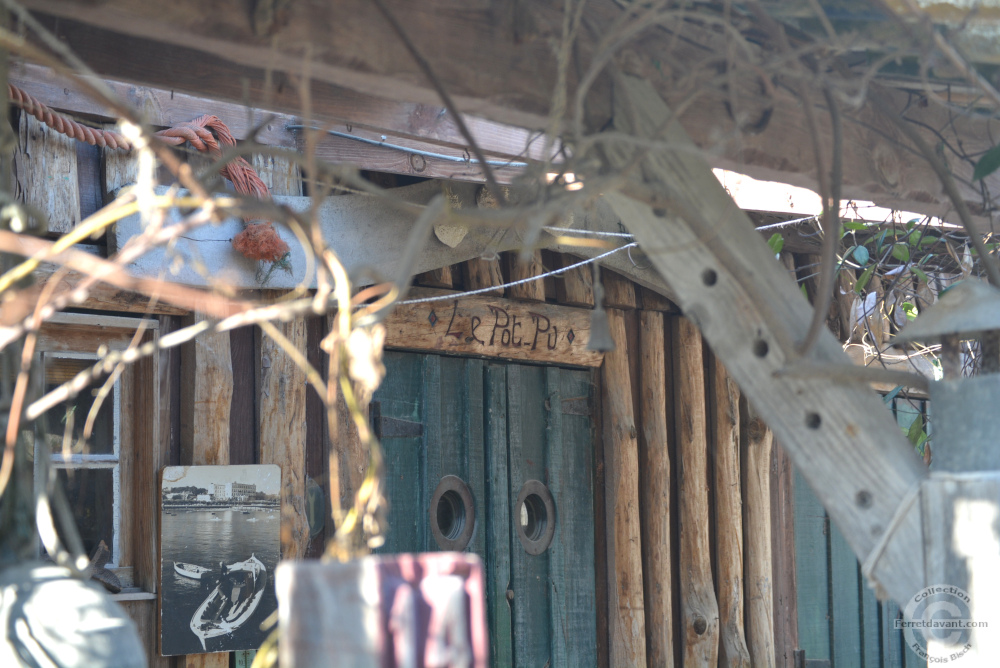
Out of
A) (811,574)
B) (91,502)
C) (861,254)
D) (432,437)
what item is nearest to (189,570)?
(91,502)

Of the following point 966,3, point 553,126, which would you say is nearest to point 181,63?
point 553,126

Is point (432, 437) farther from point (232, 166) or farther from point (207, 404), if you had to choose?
point (232, 166)

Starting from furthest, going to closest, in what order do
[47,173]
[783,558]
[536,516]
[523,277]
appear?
[783,558], [536,516], [523,277], [47,173]

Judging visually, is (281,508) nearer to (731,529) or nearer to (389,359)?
(389,359)

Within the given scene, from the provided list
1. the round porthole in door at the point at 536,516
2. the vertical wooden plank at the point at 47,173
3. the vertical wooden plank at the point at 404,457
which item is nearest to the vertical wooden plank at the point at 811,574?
the round porthole in door at the point at 536,516

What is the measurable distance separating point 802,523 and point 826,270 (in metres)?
4.29

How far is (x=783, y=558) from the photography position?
18.9 ft

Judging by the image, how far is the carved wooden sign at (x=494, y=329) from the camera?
14.3 ft

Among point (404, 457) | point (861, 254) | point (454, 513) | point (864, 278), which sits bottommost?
point (454, 513)

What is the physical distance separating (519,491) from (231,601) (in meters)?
1.58

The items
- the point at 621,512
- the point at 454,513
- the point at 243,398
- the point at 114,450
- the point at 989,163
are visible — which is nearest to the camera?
Result: the point at 989,163

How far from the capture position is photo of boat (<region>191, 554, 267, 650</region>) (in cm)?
363

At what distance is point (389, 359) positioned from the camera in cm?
441

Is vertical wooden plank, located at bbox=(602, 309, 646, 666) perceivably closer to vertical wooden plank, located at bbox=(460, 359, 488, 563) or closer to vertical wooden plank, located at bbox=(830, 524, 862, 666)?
vertical wooden plank, located at bbox=(460, 359, 488, 563)
